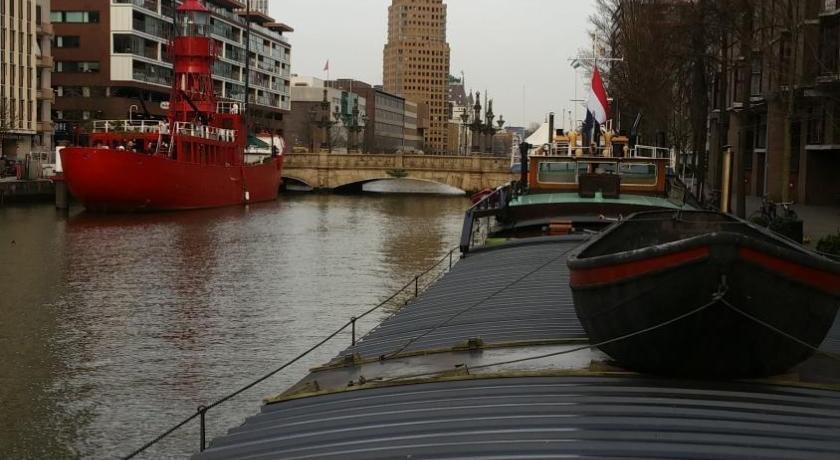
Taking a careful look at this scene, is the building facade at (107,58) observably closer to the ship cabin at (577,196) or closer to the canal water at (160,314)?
the canal water at (160,314)

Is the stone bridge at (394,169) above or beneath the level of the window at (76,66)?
beneath

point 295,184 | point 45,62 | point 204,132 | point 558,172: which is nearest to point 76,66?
point 45,62

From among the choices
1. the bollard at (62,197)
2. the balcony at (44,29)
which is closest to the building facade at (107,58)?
the balcony at (44,29)

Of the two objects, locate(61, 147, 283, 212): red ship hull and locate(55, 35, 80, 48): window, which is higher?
locate(55, 35, 80, 48): window

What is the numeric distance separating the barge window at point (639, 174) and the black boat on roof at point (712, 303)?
15.9 metres

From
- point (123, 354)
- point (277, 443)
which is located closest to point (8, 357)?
point (123, 354)

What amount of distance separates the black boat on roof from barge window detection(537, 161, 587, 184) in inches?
636

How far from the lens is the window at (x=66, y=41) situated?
95625mm

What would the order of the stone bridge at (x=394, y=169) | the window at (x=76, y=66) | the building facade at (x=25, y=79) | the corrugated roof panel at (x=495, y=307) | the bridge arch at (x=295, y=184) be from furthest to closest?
the bridge arch at (x=295, y=184), the window at (x=76, y=66), the stone bridge at (x=394, y=169), the building facade at (x=25, y=79), the corrugated roof panel at (x=495, y=307)

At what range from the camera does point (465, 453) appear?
680 cm

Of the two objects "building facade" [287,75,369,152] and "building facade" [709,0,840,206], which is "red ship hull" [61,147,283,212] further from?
"building facade" [287,75,369,152]

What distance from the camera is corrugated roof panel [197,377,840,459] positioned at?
6.71 meters

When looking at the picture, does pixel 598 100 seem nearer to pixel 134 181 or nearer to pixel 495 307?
pixel 495 307

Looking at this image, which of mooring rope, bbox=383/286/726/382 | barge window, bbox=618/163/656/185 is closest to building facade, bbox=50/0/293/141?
barge window, bbox=618/163/656/185
